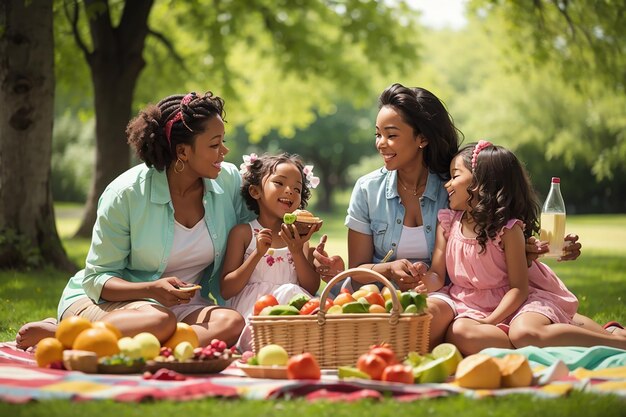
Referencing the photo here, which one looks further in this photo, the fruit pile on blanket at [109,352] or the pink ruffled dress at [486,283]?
the pink ruffled dress at [486,283]

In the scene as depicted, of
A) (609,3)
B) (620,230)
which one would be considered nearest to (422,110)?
(609,3)

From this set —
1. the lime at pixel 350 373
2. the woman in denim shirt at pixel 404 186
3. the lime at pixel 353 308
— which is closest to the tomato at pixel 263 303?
the lime at pixel 353 308

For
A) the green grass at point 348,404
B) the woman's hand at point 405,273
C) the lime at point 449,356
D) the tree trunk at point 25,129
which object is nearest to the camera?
the green grass at point 348,404

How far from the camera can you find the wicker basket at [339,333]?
5.14m

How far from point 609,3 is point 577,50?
A: 2219mm

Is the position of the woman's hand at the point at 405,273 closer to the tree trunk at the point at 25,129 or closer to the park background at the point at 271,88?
the park background at the point at 271,88

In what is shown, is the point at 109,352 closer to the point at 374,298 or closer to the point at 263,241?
the point at 263,241

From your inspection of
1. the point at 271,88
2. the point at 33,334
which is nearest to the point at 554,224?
the point at 33,334

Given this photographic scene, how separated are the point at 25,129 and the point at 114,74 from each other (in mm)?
4986

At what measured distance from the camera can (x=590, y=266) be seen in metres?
14.4

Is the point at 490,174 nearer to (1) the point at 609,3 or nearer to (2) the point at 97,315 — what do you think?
(2) the point at 97,315

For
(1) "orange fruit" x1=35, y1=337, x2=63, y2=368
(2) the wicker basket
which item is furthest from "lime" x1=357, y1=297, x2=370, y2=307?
(1) "orange fruit" x1=35, y1=337, x2=63, y2=368

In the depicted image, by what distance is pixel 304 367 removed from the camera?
4727 mm

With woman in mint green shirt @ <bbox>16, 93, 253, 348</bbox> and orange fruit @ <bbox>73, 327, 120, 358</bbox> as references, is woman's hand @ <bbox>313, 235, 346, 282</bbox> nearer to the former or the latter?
woman in mint green shirt @ <bbox>16, 93, 253, 348</bbox>
